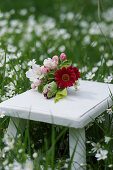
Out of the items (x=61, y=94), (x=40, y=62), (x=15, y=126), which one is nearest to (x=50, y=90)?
(x=61, y=94)

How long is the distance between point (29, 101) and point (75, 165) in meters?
0.44

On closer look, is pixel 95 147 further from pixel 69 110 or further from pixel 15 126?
pixel 15 126

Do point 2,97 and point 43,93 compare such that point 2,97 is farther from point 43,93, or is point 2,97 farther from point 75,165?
point 75,165

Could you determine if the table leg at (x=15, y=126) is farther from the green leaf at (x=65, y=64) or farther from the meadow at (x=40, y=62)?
the green leaf at (x=65, y=64)

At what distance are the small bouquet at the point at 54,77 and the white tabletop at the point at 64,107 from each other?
0.15 feet

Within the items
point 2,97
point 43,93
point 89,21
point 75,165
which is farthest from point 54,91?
point 89,21

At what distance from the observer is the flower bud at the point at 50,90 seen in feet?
6.84

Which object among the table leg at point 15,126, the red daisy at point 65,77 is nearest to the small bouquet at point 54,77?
the red daisy at point 65,77

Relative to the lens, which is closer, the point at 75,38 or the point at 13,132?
the point at 13,132

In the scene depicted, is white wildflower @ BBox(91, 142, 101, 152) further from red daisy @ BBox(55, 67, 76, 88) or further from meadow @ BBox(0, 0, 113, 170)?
red daisy @ BBox(55, 67, 76, 88)

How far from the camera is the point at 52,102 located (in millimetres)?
2035

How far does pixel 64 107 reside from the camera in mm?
1953

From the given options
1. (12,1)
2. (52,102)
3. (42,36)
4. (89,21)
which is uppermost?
(12,1)

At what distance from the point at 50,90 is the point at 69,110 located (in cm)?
23
